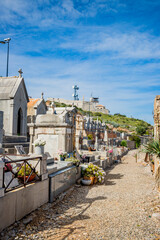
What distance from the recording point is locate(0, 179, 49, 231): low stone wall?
181 inches

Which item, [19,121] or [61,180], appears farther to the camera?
[19,121]

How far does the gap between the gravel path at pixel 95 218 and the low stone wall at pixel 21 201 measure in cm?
18

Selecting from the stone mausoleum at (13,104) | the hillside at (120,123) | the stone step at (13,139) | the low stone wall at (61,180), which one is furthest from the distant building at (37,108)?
A: the hillside at (120,123)

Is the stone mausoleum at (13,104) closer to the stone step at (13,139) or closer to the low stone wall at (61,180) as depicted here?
the stone step at (13,139)

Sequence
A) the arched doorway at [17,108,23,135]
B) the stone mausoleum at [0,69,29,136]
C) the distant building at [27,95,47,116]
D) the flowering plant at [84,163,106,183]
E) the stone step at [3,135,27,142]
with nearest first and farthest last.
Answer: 1. the flowering plant at [84,163,106,183]
2. the stone step at [3,135,27,142]
3. the stone mausoleum at [0,69,29,136]
4. the arched doorway at [17,108,23,135]
5. the distant building at [27,95,47,116]

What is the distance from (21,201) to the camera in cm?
525

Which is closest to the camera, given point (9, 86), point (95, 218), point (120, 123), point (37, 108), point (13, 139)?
point (95, 218)

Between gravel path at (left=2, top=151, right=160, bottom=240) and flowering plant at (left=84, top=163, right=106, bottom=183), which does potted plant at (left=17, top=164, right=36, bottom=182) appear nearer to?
gravel path at (left=2, top=151, right=160, bottom=240)

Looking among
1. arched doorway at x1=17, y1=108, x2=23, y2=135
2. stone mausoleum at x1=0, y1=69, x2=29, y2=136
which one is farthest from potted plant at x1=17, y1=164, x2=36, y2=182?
arched doorway at x1=17, y1=108, x2=23, y2=135

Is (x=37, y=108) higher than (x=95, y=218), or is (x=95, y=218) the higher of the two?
(x=37, y=108)

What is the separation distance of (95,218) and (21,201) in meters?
2.17

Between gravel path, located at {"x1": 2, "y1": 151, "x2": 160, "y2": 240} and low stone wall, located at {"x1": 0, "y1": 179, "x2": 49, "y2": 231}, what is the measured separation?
18 cm

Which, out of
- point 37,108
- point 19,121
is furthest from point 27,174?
point 37,108

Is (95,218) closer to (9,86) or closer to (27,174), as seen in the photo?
(27,174)
